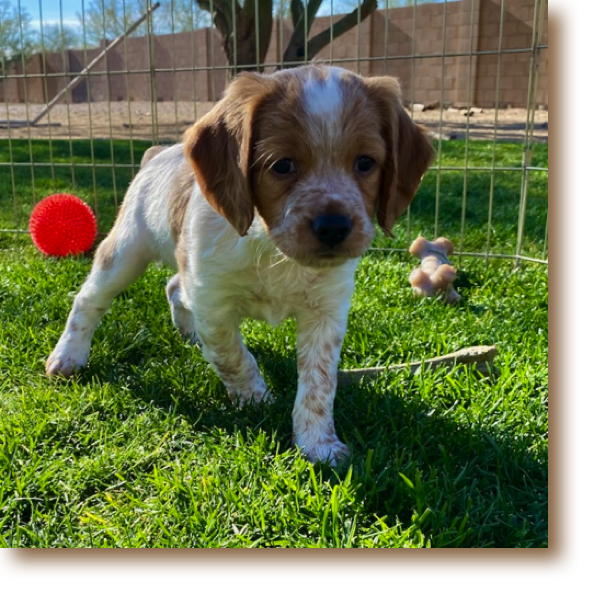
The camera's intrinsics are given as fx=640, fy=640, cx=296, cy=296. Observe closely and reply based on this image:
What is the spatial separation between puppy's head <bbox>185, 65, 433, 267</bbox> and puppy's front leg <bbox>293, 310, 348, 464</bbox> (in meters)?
0.47

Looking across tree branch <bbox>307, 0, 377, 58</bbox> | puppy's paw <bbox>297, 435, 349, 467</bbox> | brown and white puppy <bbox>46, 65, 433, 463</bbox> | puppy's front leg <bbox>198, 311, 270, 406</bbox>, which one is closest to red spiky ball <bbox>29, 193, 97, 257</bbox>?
brown and white puppy <bbox>46, 65, 433, 463</bbox>

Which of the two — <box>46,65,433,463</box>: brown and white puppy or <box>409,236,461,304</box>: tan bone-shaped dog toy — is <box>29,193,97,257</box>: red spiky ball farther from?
<box>409,236,461,304</box>: tan bone-shaped dog toy

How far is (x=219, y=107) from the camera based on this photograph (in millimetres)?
2422

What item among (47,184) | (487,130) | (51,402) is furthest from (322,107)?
(487,130)

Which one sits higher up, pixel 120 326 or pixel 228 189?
pixel 228 189

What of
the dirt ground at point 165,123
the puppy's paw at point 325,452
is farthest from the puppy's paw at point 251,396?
the dirt ground at point 165,123

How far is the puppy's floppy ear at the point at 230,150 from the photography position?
2275 mm

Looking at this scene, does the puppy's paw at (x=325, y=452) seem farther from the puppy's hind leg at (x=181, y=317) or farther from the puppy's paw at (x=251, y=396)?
the puppy's hind leg at (x=181, y=317)

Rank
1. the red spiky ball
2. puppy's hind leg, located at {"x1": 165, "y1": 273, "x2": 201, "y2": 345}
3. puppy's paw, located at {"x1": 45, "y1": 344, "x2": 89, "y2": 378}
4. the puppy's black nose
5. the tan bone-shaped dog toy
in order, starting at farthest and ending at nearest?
the red spiky ball
the tan bone-shaped dog toy
puppy's hind leg, located at {"x1": 165, "y1": 273, "x2": 201, "y2": 345}
puppy's paw, located at {"x1": 45, "y1": 344, "x2": 89, "y2": 378}
the puppy's black nose

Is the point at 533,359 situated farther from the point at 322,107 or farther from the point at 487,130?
the point at 487,130

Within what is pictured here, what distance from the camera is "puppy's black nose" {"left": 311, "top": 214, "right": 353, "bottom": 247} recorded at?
2.09 m

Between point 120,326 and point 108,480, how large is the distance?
137 centimetres

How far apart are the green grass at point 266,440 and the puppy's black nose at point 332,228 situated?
0.77 metres

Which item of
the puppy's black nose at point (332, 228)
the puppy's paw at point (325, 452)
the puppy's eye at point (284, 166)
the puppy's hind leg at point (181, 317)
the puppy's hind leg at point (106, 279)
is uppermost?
the puppy's eye at point (284, 166)
